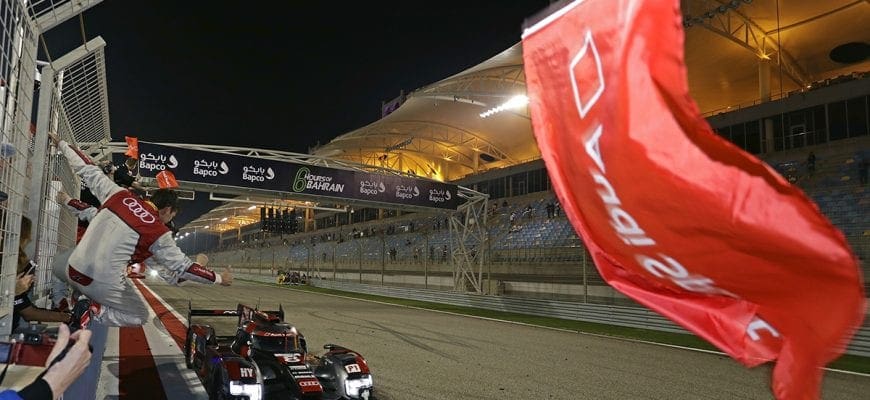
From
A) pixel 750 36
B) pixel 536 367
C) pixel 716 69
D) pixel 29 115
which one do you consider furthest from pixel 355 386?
pixel 716 69

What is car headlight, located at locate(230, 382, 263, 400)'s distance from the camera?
15.0ft

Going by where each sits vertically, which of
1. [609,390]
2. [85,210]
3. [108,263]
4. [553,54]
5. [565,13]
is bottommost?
[609,390]

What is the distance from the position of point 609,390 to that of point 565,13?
21.0 ft

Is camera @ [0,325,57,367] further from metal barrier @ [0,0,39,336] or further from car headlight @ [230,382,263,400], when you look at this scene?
car headlight @ [230,382,263,400]

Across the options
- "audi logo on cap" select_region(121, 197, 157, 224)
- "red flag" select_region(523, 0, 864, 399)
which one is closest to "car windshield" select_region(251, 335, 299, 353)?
"audi logo on cap" select_region(121, 197, 157, 224)

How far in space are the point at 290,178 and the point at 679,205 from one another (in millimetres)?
17376

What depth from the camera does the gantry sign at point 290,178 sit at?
15648 mm

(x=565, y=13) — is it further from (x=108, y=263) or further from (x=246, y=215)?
(x=246, y=215)

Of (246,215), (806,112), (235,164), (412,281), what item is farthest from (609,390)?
(246,215)

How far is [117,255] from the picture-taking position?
2.77m

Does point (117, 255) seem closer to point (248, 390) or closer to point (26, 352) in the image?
point (26, 352)

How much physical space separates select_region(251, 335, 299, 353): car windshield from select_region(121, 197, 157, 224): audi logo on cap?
10.0 feet

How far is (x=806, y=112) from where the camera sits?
2409 cm

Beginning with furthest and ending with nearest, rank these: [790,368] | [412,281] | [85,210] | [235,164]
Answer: [412,281], [235,164], [85,210], [790,368]
